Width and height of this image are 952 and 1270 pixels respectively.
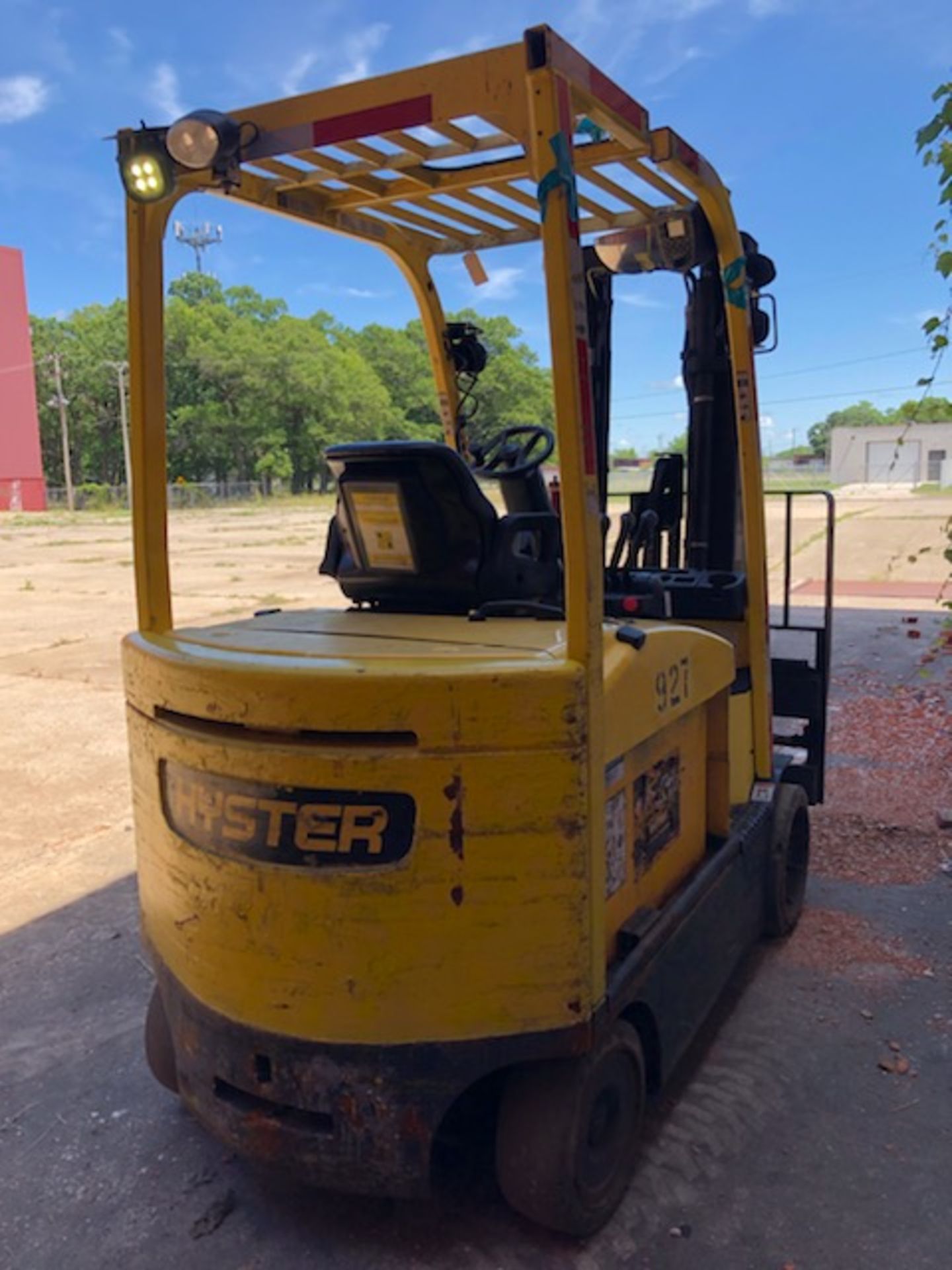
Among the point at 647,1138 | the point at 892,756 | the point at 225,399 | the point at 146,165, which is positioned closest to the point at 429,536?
the point at 146,165

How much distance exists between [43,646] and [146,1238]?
10300 mm

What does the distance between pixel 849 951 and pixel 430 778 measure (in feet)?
8.64

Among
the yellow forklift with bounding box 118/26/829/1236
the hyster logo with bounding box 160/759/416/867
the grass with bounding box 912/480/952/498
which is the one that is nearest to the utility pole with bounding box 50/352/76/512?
the grass with bounding box 912/480/952/498

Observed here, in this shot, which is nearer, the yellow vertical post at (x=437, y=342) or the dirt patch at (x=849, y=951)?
the dirt patch at (x=849, y=951)

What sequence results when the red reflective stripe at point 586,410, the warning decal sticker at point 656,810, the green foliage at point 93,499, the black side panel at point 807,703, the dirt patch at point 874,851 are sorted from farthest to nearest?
1. the green foliage at point 93,499
2. the dirt patch at point 874,851
3. the black side panel at point 807,703
4. the warning decal sticker at point 656,810
5. the red reflective stripe at point 586,410

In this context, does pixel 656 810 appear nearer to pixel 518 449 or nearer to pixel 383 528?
pixel 383 528

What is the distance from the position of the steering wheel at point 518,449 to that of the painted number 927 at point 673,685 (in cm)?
98

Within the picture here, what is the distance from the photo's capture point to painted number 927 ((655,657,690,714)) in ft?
9.27

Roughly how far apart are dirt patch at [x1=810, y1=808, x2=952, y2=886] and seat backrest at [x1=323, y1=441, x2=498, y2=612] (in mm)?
2815

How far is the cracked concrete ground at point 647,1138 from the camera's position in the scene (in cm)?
257

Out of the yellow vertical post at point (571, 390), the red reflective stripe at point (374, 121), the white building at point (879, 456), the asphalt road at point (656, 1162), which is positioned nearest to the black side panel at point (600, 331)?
the red reflective stripe at point (374, 121)

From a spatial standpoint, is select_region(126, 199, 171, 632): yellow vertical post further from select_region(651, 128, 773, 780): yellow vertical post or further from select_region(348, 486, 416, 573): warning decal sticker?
select_region(651, 128, 773, 780): yellow vertical post

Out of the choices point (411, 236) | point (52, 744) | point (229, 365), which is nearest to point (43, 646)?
point (52, 744)

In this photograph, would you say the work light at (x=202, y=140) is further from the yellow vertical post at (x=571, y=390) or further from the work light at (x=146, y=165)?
the yellow vertical post at (x=571, y=390)
